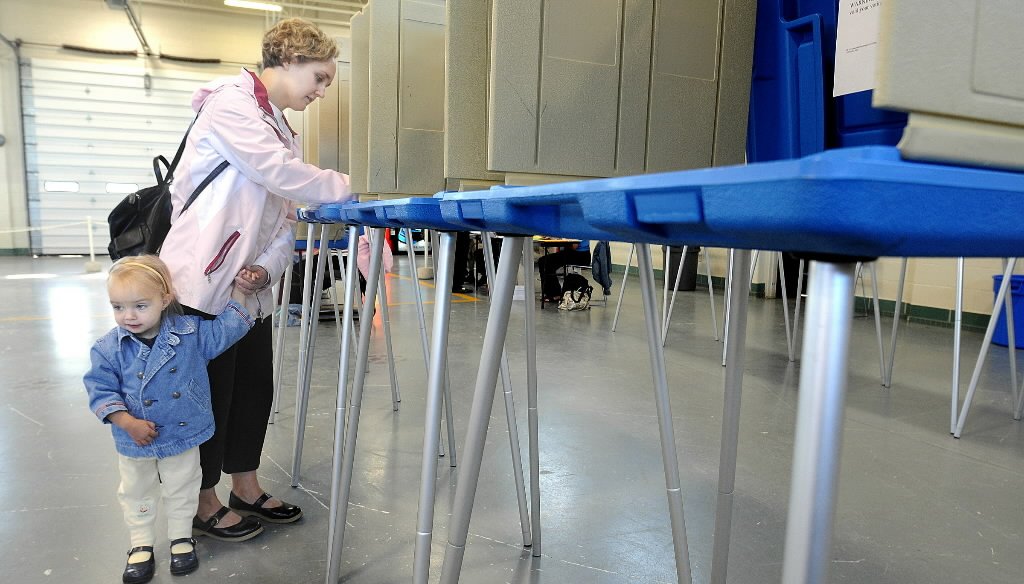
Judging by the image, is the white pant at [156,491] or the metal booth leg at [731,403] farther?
the white pant at [156,491]

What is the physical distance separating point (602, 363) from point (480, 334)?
1096mm

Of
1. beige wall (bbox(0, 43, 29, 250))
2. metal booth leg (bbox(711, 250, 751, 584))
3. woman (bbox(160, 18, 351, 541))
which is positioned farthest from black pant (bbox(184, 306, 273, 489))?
beige wall (bbox(0, 43, 29, 250))

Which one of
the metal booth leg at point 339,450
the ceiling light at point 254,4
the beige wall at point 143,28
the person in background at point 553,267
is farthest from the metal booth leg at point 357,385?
the beige wall at point 143,28

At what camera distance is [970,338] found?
4.72 meters

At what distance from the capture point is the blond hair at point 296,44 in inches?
62.5

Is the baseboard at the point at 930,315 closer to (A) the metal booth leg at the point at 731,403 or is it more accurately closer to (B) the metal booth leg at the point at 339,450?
(A) the metal booth leg at the point at 731,403

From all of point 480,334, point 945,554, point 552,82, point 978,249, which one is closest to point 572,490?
point 945,554

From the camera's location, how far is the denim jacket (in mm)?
1383

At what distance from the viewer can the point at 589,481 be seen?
1.99m

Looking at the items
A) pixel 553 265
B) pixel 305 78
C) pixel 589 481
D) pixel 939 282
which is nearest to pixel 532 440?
pixel 589 481

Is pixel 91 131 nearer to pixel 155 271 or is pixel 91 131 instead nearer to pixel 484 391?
pixel 155 271

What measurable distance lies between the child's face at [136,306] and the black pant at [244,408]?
0.82 ft

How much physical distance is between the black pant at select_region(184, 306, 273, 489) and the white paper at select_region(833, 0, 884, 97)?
141 centimetres

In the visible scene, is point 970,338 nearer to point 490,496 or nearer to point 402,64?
point 490,496
